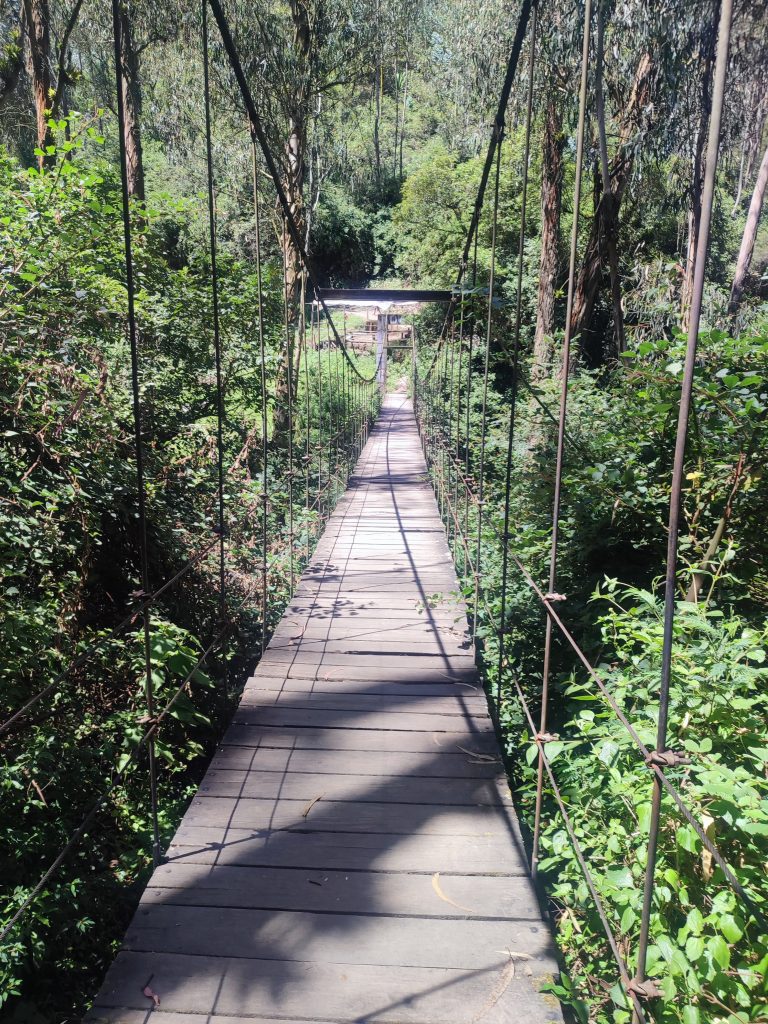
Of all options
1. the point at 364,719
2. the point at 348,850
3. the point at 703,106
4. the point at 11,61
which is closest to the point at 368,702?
the point at 364,719

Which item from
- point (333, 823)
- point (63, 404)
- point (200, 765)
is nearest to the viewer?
point (333, 823)

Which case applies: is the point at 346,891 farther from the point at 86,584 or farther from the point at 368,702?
the point at 86,584

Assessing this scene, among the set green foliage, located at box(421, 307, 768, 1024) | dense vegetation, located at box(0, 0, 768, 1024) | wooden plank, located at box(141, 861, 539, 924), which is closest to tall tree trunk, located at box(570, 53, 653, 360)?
dense vegetation, located at box(0, 0, 768, 1024)

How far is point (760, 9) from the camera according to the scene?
14.5 ft

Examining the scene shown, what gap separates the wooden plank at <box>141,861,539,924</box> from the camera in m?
1.33

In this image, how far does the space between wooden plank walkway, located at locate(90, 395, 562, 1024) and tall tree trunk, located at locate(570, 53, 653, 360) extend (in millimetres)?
3717

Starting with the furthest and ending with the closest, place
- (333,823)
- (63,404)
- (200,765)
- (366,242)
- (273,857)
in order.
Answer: (366,242) → (200,765) → (63,404) → (333,823) → (273,857)

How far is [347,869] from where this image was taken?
4.73 feet

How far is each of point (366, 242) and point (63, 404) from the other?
76.6 ft

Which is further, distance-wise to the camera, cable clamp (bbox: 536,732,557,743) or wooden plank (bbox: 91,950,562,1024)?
cable clamp (bbox: 536,732,557,743)

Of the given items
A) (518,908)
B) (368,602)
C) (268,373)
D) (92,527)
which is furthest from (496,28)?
(518,908)

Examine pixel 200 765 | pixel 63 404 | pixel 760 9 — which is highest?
pixel 760 9

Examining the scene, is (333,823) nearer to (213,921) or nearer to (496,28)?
(213,921)

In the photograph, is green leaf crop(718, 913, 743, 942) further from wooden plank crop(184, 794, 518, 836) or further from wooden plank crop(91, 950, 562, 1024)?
wooden plank crop(184, 794, 518, 836)
